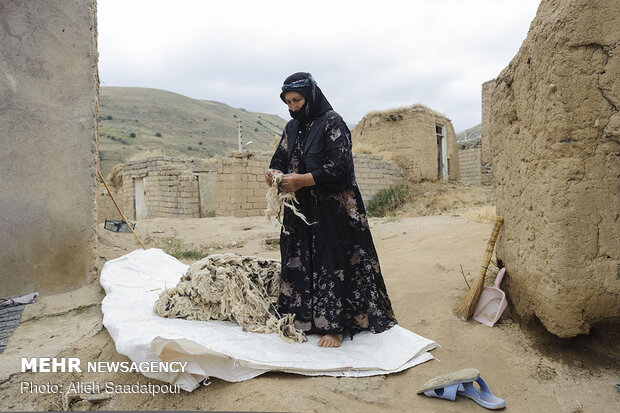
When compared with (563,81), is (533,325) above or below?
below

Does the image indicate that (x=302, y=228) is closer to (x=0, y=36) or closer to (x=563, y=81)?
(x=563, y=81)

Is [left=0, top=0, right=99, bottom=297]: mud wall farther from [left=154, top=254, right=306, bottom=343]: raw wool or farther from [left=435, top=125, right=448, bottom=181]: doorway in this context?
[left=435, top=125, right=448, bottom=181]: doorway

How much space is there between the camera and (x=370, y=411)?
1.77m

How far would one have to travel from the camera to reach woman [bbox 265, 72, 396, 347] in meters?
2.40

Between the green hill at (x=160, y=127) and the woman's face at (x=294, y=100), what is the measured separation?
30096 millimetres

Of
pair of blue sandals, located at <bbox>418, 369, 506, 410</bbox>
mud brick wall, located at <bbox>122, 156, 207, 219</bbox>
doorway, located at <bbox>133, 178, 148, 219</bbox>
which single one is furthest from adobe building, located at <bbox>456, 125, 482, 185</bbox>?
pair of blue sandals, located at <bbox>418, 369, 506, 410</bbox>

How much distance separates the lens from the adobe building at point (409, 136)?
13.5 m

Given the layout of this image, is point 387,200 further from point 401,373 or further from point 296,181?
point 401,373

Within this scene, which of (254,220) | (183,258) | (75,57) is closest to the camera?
(75,57)

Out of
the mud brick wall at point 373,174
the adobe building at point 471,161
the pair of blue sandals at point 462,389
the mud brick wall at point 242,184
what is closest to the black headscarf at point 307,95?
the pair of blue sandals at point 462,389

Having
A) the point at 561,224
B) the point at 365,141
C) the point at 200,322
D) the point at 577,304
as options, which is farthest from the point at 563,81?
the point at 365,141

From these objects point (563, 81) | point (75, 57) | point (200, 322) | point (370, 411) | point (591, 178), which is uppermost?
point (75, 57)

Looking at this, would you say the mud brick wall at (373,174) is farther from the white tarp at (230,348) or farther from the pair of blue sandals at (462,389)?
the pair of blue sandals at (462,389)

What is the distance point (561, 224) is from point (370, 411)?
147 cm
